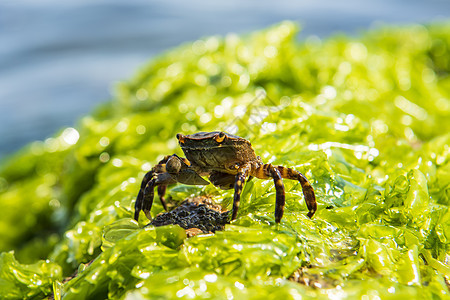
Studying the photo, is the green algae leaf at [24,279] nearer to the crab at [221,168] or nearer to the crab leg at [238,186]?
the crab at [221,168]

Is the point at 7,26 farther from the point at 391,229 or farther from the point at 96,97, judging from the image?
the point at 391,229

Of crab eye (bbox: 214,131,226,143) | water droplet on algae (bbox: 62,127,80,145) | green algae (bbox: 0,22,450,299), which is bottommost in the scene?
water droplet on algae (bbox: 62,127,80,145)

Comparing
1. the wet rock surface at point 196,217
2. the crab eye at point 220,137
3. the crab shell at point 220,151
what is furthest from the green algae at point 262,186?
the crab eye at point 220,137

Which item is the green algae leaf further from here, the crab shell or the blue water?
the blue water

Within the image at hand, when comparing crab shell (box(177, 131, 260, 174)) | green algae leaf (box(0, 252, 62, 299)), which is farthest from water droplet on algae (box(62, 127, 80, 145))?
crab shell (box(177, 131, 260, 174))

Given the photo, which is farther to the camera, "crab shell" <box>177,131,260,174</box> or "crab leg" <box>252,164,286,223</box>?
"crab shell" <box>177,131,260,174</box>
